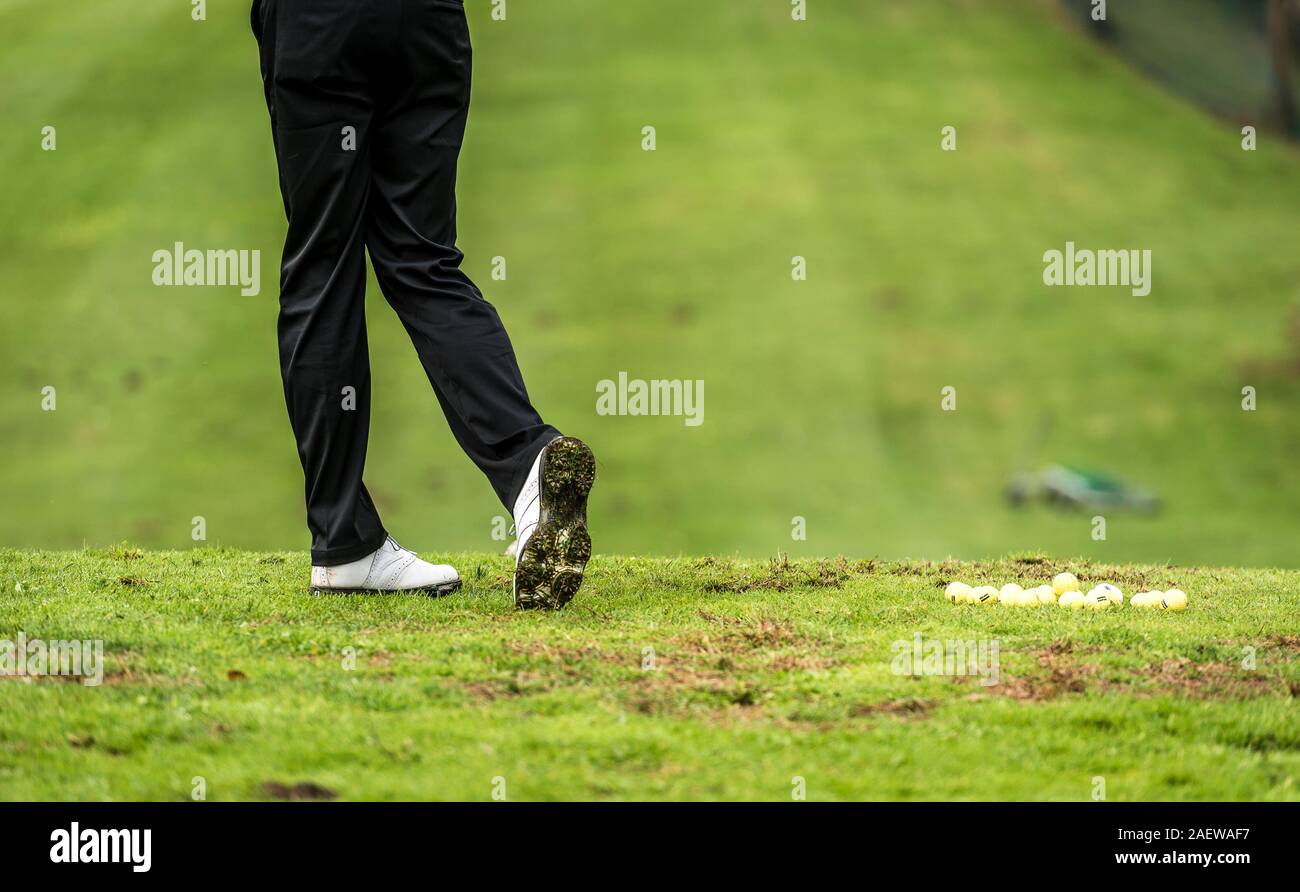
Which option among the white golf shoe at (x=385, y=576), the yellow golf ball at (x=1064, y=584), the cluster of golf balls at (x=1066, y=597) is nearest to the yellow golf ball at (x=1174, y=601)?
the cluster of golf balls at (x=1066, y=597)

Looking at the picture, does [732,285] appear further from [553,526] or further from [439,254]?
[553,526]

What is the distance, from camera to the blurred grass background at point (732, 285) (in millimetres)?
20797

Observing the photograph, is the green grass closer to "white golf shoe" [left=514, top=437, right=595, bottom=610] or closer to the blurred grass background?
"white golf shoe" [left=514, top=437, right=595, bottom=610]

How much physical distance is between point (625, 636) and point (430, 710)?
2.90 feet

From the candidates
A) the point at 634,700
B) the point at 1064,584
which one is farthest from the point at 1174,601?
the point at 634,700

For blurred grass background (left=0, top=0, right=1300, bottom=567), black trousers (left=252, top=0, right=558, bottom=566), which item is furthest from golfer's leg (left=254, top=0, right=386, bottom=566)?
blurred grass background (left=0, top=0, right=1300, bottom=567)

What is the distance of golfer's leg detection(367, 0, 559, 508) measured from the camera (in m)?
4.84

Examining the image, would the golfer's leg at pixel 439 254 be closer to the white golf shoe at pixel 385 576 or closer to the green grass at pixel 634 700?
the white golf shoe at pixel 385 576

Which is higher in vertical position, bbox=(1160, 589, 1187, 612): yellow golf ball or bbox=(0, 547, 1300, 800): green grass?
bbox=(1160, 589, 1187, 612): yellow golf ball

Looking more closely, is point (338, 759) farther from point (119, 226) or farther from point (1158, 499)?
point (119, 226)

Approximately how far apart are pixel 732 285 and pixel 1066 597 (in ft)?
60.8

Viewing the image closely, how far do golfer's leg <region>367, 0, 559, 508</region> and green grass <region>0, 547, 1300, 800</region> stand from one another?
560mm

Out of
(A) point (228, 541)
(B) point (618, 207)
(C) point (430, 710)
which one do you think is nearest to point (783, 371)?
(B) point (618, 207)

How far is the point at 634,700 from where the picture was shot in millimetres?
3600
